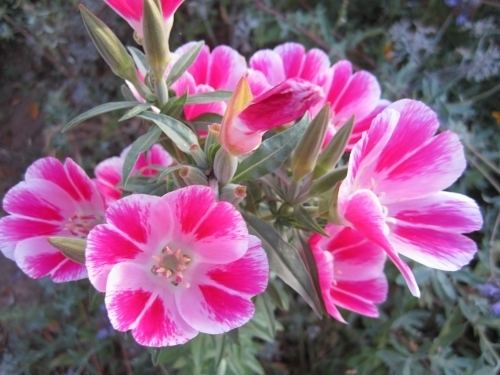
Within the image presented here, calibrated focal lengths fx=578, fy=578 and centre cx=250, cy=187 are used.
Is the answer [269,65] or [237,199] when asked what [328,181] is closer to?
[237,199]

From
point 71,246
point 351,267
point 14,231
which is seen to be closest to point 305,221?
point 351,267

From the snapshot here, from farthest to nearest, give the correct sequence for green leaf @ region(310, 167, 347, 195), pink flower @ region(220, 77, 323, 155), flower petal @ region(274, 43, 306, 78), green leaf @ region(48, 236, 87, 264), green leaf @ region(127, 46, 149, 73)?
flower petal @ region(274, 43, 306, 78)
green leaf @ region(127, 46, 149, 73)
green leaf @ region(310, 167, 347, 195)
green leaf @ region(48, 236, 87, 264)
pink flower @ region(220, 77, 323, 155)

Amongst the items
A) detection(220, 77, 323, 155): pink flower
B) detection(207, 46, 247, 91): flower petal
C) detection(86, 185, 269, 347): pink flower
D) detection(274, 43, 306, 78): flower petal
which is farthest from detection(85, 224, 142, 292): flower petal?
detection(274, 43, 306, 78): flower petal

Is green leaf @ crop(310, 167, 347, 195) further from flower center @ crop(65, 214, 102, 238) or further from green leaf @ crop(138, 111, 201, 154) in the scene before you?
flower center @ crop(65, 214, 102, 238)

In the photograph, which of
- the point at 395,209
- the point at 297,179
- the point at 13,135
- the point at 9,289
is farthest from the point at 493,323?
the point at 13,135

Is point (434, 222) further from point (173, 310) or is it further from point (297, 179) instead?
point (173, 310)

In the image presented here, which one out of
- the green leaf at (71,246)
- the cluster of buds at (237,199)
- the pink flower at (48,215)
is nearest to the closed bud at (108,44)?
the cluster of buds at (237,199)

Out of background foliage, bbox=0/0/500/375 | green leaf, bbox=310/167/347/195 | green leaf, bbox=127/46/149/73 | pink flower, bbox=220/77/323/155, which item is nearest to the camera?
pink flower, bbox=220/77/323/155
